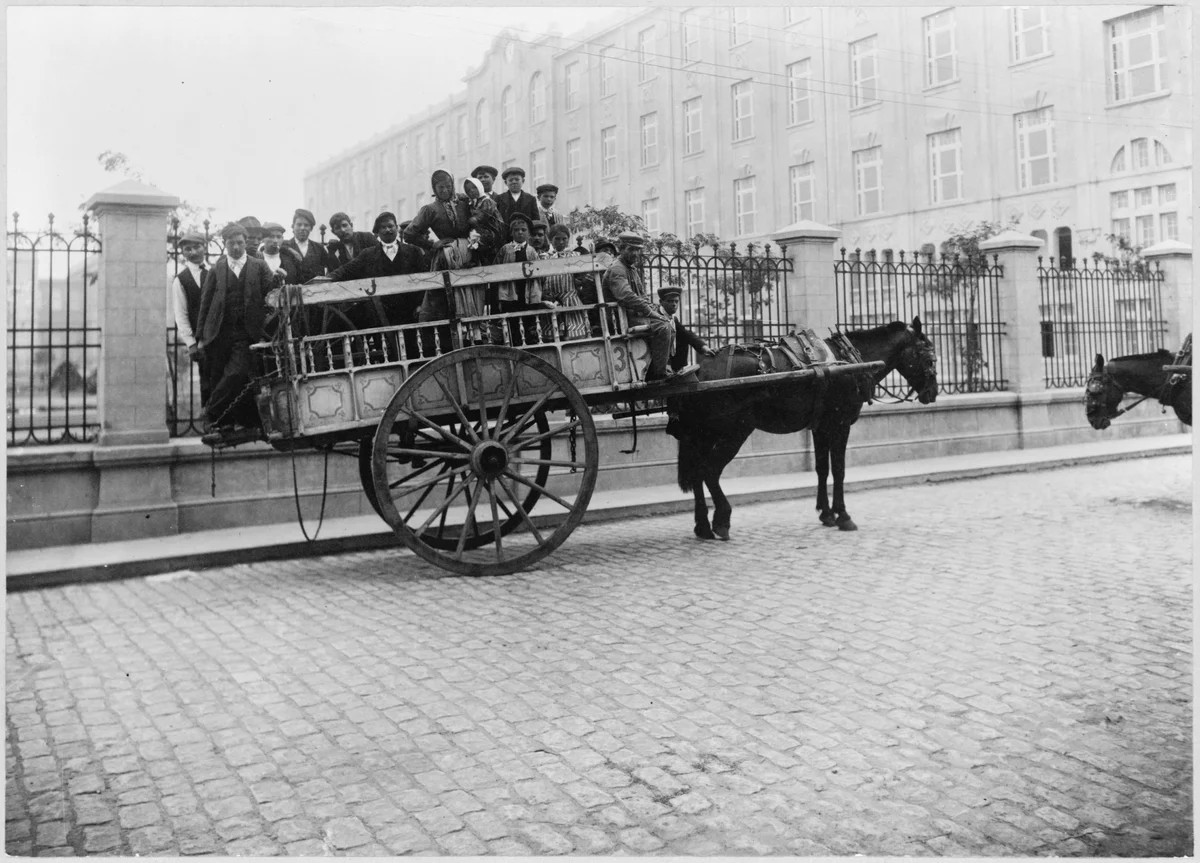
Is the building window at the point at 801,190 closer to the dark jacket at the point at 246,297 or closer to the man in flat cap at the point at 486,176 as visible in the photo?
the man in flat cap at the point at 486,176

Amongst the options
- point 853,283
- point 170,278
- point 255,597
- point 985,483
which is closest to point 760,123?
point 853,283

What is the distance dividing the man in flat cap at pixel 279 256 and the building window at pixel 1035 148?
51.9ft

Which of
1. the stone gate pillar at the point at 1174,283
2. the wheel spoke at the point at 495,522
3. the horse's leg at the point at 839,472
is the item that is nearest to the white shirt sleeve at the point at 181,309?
the wheel spoke at the point at 495,522

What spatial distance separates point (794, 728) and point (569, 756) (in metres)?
0.92

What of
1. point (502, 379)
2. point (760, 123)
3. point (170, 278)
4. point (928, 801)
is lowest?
point (928, 801)

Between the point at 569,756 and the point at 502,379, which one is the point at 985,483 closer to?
the point at 502,379

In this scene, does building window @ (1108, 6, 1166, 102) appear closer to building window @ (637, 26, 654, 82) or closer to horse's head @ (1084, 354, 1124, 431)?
horse's head @ (1084, 354, 1124, 431)

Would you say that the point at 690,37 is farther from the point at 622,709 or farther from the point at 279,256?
the point at 622,709

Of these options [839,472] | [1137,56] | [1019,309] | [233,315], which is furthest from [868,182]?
[233,315]

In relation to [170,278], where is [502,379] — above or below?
below

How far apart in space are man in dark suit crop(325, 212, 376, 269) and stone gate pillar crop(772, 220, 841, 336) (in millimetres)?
6785

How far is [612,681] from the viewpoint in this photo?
4512mm

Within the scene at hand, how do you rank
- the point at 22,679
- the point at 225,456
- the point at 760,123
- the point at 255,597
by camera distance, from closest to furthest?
the point at 22,679 < the point at 255,597 < the point at 225,456 < the point at 760,123

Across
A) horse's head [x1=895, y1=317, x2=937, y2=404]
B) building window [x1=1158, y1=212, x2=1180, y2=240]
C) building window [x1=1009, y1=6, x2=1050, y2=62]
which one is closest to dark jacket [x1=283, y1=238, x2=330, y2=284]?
horse's head [x1=895, y1=317, x2=937, y2=404]
